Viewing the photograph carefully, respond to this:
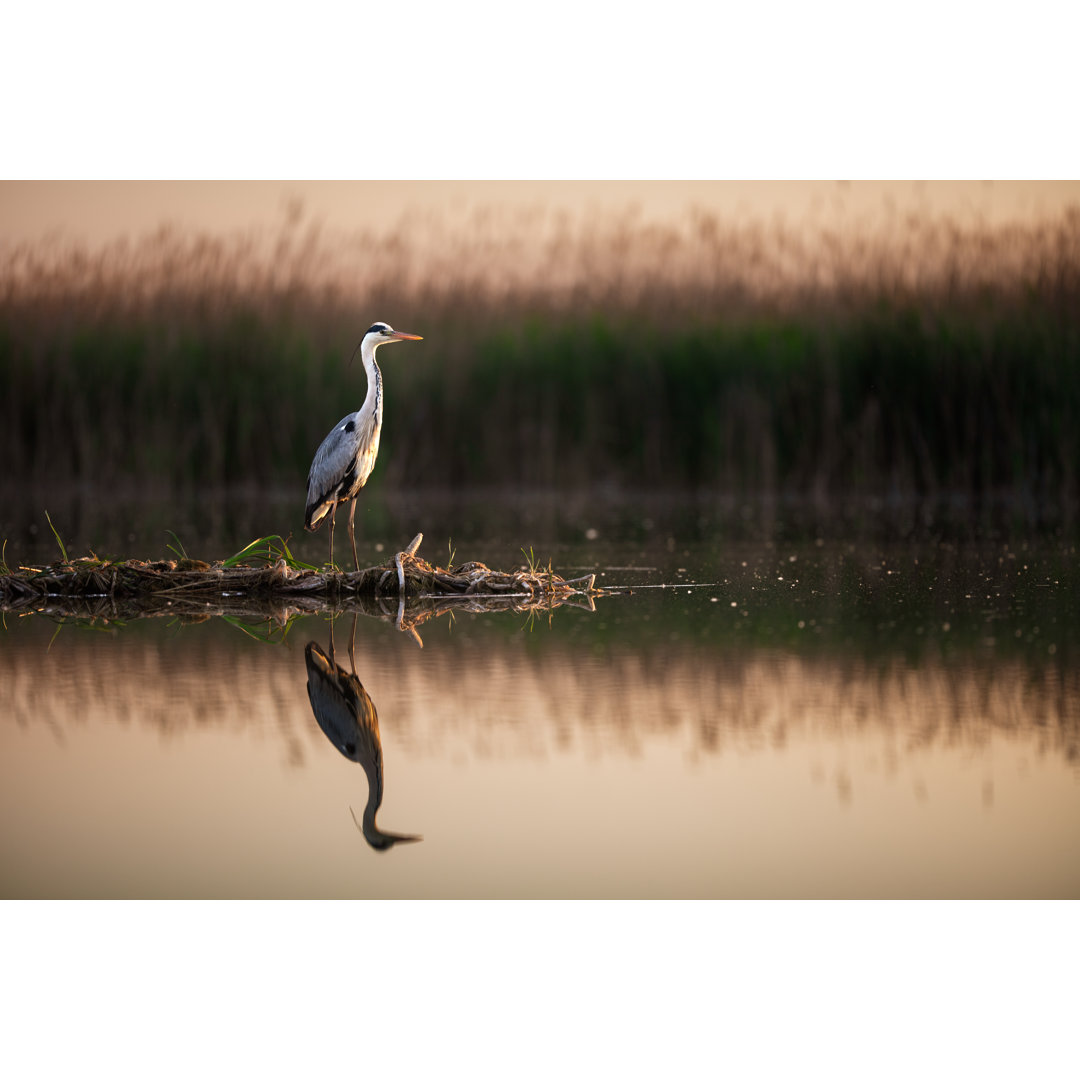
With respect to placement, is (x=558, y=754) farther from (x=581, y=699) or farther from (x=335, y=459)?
(x=335, y=459)

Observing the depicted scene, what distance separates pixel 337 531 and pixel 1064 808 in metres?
5.48

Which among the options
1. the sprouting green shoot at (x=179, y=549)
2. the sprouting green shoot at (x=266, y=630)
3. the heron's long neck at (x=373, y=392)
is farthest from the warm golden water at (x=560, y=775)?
the heron's long neck at (x=373, y=392)

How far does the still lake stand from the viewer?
1.92 m

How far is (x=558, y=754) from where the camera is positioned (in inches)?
95.3

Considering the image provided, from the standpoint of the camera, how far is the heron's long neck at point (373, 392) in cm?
523

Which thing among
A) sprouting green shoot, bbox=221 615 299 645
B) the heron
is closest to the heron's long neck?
the heron

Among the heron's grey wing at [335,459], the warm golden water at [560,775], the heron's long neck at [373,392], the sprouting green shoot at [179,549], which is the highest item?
the heron's long neck at [373,392]

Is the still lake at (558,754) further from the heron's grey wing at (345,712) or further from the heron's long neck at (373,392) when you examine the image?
A: the heron's long neck at (373,392)

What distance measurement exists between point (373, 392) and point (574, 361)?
13.1ft

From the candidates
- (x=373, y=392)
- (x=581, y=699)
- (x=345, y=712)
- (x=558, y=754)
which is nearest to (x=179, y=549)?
(x=373, y=392)

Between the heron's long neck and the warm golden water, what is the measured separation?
2.00 m

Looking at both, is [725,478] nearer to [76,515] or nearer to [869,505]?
[869,505]

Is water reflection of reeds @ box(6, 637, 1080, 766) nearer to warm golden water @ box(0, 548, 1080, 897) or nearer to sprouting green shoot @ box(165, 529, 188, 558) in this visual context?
warm golden water @ box(0, 548, 1080, 897)

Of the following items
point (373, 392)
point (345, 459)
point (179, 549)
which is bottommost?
point (179, 549)
